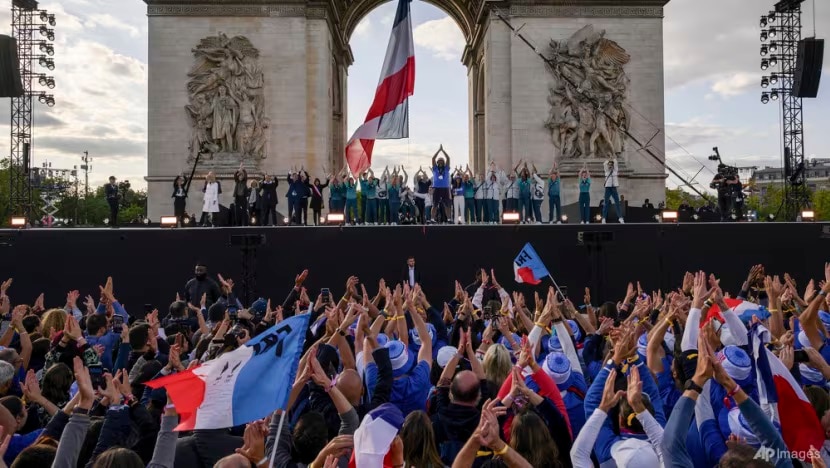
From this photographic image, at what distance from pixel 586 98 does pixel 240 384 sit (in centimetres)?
2552

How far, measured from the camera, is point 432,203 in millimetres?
23203

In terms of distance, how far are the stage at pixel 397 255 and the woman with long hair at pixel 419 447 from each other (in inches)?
550

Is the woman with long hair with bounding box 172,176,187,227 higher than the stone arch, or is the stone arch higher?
the stone arch

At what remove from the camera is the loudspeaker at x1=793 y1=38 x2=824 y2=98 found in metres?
29.8

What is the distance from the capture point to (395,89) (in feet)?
65.6

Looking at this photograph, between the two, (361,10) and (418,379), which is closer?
(418,379)

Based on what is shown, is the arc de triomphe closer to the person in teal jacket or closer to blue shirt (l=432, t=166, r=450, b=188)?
the person in teal jacket

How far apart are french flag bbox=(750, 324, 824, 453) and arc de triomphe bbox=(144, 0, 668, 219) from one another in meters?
23.7

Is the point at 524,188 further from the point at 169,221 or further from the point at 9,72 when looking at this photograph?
the point at 9,72

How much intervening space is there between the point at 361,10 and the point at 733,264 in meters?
30.7

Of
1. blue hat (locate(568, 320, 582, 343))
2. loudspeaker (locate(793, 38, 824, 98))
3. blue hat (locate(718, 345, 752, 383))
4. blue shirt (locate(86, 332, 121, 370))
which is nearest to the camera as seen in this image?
blue hat (locate(718, 345, 752, 383))

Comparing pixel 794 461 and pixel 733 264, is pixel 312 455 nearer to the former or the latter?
pixel 794 461

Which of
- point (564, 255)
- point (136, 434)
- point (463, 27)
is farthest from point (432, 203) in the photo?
point (463, 27)

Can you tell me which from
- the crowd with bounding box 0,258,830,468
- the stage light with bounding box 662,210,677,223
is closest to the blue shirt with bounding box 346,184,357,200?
the stage light with bounding box 662,210,677,223
